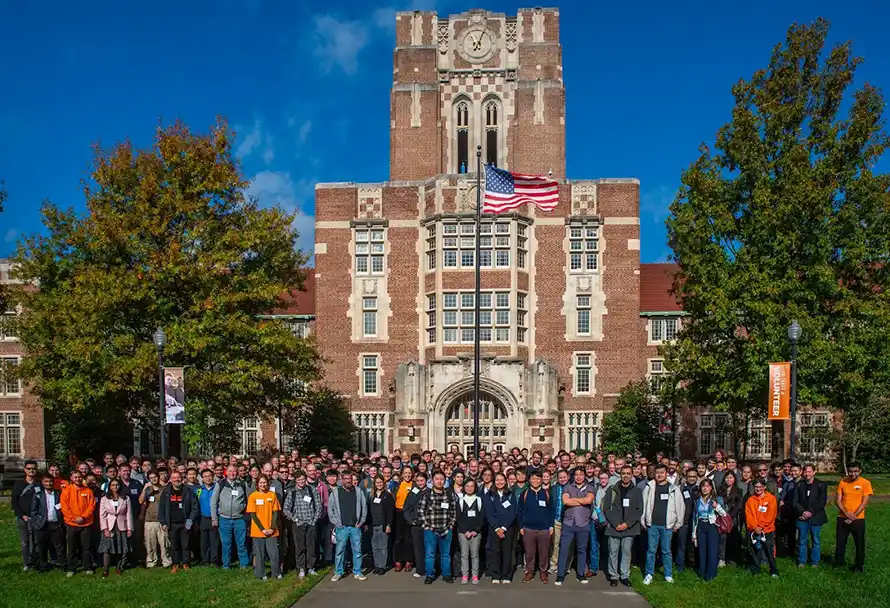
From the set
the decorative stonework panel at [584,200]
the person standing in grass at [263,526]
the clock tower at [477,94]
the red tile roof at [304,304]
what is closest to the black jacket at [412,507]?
the person standing in grass at [263,526]

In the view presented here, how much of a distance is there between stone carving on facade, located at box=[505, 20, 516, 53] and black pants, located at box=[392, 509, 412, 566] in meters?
27.0

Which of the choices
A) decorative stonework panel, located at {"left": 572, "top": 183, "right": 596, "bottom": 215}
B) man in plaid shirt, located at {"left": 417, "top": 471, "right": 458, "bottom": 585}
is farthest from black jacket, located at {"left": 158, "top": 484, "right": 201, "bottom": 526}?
decorative stonework panel, located at {"left": 572, "top": 183, "right": 596, "bottom": 215}

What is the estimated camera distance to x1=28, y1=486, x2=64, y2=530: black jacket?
44.7 ft

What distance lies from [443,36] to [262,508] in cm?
2807

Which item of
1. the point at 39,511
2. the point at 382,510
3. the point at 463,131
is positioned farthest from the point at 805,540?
the point at 463,131

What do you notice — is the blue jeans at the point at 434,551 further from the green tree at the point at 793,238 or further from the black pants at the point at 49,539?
the green tree at the point at 793,238

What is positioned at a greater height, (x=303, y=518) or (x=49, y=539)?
(x=303, y=518)

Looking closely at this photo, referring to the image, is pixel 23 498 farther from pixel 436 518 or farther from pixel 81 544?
pixel 436 518

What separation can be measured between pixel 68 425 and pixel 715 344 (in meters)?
27.7

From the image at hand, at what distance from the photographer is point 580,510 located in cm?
1308

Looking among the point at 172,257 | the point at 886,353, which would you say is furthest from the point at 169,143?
the point at 886,353

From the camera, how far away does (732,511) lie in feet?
45.0

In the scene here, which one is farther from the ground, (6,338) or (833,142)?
(833,142)

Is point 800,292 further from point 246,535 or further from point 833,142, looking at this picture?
point 246,535
